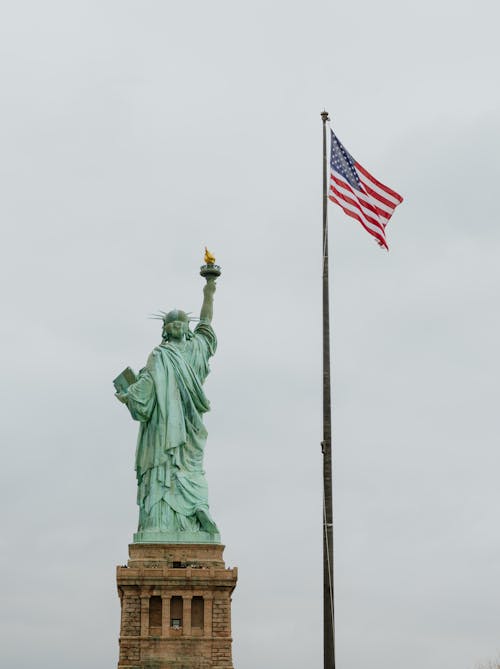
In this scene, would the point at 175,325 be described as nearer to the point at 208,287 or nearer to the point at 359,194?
the point at 208,287

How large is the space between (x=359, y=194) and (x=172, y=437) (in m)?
13.0

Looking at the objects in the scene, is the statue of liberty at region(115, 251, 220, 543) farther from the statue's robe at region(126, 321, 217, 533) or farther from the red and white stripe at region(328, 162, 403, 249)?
the red and white stripe at region(328, 162, 403, 249)

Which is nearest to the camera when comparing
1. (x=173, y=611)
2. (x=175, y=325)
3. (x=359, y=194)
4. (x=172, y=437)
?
(x=359, y=194)

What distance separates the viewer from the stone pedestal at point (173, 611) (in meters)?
37.1

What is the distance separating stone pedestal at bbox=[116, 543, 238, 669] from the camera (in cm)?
3706

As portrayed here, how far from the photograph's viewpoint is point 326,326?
87.1ft

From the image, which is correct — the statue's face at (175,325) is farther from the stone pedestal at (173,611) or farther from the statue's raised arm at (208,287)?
the stone pedestal at (173,611)

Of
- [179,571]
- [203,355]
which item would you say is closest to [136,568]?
[179,571]

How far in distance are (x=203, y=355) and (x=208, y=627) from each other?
8648 millimetres

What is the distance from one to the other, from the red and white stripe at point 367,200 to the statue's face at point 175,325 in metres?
13.0

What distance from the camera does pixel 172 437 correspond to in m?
39.8

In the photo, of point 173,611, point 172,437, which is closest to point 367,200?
point 172,437

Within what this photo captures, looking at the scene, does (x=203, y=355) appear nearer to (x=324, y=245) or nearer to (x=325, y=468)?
(x=324, y=245)

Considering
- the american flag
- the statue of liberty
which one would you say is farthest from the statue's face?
the american flag
